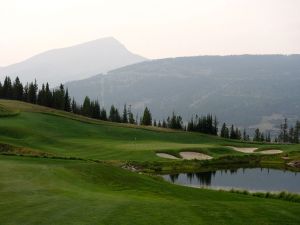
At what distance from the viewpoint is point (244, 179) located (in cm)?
6294

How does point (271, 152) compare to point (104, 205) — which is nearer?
point (104, 205)

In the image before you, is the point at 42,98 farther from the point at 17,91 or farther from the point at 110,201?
the point at 110,201

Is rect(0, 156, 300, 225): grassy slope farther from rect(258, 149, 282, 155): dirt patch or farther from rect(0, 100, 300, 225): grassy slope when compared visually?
rect(258, 149, 282, 155): dirt patch

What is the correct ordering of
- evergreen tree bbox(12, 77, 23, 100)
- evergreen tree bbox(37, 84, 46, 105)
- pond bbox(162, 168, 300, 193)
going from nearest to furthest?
pond bbox(162, 168, 300, 193)
evergreen tree bbox(37, 84, 46, 105)
evergreen tree bbox(12, 77, 23, 100)

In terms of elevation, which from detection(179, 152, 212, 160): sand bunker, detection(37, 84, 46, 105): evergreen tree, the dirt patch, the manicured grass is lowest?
detection(179, 152, 212, 160): sand bunker

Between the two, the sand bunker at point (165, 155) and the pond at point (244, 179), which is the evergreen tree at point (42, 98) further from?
the pond at point (244, 179)

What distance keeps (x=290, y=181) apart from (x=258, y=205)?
41.1 m

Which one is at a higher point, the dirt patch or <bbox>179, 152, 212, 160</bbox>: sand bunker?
the dirt patch

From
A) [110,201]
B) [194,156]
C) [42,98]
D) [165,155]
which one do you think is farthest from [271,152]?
[42,98]

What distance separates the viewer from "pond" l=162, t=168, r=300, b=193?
179 ft

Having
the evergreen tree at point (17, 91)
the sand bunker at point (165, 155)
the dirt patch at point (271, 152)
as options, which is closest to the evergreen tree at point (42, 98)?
the evergreen tree at point (17, 91)

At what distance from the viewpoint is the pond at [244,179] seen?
5444cm

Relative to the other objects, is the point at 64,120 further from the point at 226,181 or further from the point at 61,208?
the point at 61,208

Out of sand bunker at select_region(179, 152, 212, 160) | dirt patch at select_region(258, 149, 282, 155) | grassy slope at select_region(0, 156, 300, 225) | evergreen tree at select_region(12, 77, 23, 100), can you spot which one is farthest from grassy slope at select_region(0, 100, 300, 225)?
evergreen tree at select_region(12, 77, 23, 100)
